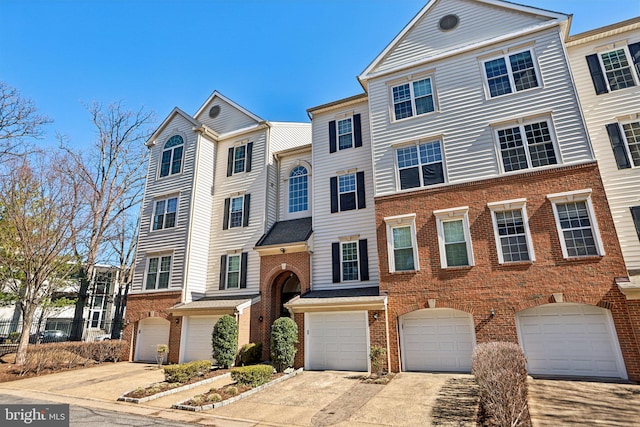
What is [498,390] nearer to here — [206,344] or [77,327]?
[206,344]

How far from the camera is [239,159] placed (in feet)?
68.5

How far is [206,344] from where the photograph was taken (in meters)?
16.9

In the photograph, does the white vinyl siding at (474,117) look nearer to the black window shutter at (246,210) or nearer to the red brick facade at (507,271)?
the red brick facade at (507,271)

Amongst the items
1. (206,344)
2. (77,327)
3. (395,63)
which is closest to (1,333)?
(77,327)

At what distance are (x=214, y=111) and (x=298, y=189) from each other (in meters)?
8.59

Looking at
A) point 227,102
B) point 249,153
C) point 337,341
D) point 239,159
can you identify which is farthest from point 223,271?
point 227,102

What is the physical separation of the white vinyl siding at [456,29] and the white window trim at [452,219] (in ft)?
24.4

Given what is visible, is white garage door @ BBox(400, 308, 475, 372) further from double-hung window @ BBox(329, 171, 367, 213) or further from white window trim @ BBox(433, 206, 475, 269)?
double-hung window @ BBox(329, 171, 367, 213)

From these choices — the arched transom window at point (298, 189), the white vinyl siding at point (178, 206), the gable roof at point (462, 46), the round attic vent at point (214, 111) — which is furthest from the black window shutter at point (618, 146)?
the round attic vent at point (214, 111)

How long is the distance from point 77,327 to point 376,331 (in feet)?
66.4

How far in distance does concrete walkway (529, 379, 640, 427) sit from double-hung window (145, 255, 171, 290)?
17420 mm

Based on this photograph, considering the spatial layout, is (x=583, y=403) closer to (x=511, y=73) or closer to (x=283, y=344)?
(x=283, y=344)

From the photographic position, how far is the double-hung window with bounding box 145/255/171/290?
18906mm

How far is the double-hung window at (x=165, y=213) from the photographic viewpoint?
19.9 m
